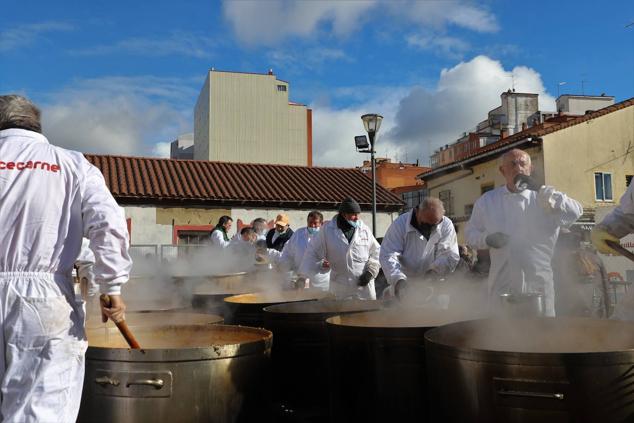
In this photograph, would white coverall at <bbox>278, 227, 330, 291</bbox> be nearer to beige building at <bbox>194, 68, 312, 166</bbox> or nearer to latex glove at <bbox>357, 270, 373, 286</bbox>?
latex glove at <bbox>357, 270, 373, 286</bbox>

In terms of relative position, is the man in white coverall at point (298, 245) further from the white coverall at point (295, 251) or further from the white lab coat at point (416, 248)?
the white lab coat at point (416, 248)

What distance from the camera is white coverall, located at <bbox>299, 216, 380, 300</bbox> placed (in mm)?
6141

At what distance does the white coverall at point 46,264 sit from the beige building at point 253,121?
28.4 m

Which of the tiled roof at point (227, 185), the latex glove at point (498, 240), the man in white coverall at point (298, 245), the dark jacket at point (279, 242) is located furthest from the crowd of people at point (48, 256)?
the tiled roof at point (227, 185)

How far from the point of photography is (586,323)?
3127mm

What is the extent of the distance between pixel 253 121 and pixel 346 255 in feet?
84.3

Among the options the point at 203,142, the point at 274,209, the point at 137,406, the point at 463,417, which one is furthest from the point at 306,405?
the point at 203,142

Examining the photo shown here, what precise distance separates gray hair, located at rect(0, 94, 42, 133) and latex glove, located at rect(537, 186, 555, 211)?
10.8 feet

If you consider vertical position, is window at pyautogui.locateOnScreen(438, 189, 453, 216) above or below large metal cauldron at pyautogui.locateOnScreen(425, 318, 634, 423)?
above

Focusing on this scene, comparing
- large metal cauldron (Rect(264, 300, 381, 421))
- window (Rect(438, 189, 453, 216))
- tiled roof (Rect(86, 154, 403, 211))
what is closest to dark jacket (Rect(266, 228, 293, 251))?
large metal cauldron (Rect(264, 300, 381, 421))

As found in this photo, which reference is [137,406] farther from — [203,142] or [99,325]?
[203,142]

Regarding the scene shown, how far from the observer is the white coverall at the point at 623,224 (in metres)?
3.38

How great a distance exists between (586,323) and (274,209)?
16.0 m

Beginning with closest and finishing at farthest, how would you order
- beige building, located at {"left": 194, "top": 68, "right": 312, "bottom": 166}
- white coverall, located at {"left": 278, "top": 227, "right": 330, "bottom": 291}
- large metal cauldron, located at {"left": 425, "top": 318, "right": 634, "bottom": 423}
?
large metal cauldron, located at {"left": 425, "top": 318, "right": 634, "bottom": 423} < white coverall, located at {"left": 278, "top": 227, "right": 330, "bottom": 291} < beige building, located at {"left": 194, "top": 68, "right": 312, "bottom": 166}
